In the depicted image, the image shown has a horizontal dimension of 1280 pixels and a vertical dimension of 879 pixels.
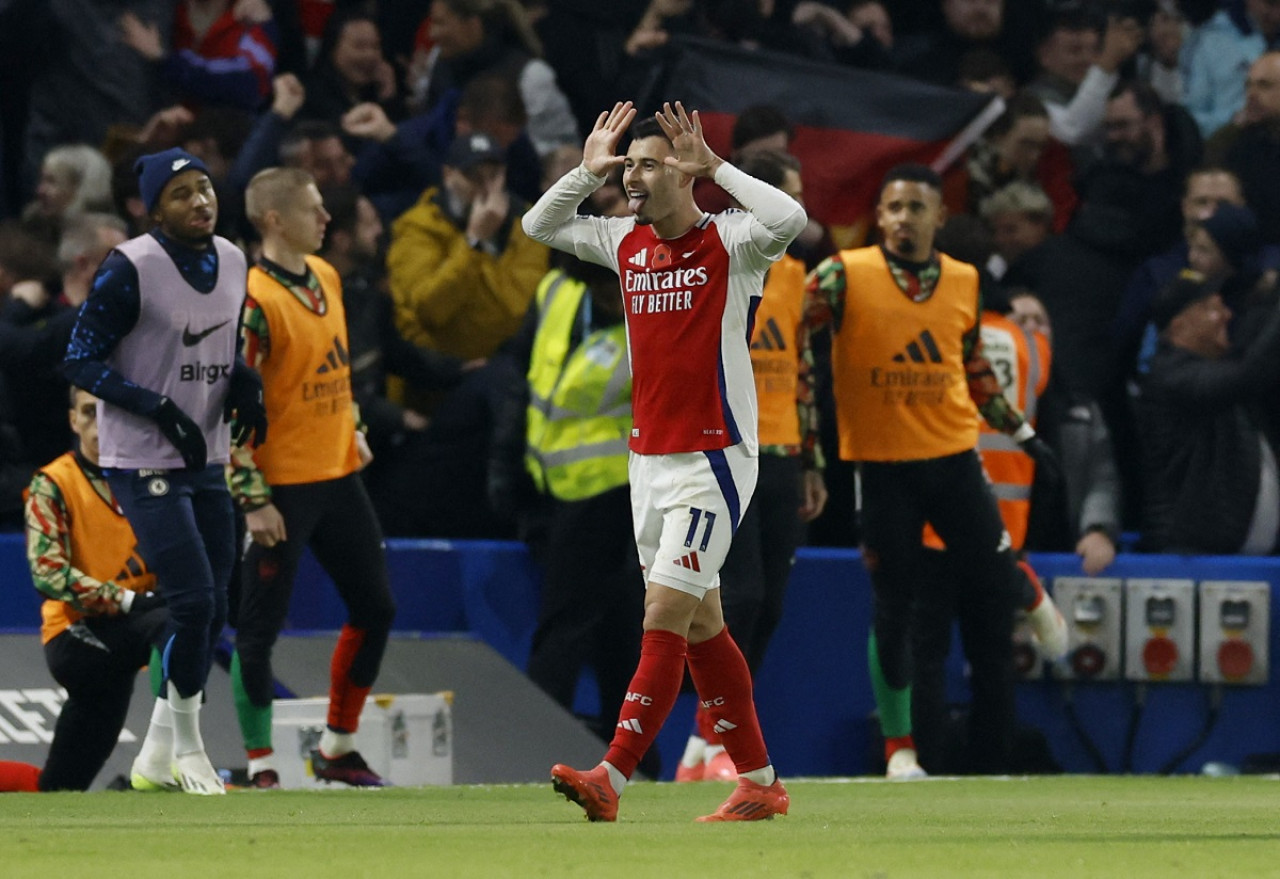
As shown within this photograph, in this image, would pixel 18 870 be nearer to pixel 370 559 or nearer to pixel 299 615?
pixel 370 559

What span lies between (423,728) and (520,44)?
4907 millimetres

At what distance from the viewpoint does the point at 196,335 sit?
8.83m

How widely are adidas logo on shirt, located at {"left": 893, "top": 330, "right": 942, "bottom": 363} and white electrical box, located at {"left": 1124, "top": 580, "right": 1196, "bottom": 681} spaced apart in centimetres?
174

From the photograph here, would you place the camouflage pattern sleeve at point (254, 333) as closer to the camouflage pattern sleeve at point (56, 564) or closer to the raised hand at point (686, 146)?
the camouflage pattern sleeve at point (56, 564)

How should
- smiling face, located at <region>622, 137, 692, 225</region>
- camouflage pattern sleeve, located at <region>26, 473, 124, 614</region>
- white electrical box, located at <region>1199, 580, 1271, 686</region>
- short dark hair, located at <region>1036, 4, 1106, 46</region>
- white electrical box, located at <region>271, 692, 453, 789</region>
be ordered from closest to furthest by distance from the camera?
smiling face, located at <region>622, 137, 692, 225</region>, camouflage pattern sleeve, located at <region>26, 473, 124, 614</region>, white electrical box, located at <region>271, 692, 453, 789</region>, white electrical box, located at <region>1199, 580, 1271, 686</region>, short dark hair, located at <region>1036, 4, 1106, 46</region>

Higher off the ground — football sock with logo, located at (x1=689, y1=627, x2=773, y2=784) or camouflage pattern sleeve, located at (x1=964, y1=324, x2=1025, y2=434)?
camouflage pattern sleeve, located at (x1=964, y1=324, x2=1025, y2=434)

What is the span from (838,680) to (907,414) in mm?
1656

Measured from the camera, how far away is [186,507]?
8.70 m

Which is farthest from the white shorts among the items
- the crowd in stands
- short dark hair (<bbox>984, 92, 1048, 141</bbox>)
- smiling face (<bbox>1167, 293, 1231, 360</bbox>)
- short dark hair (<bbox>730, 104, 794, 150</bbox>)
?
short dark hair (<bbox>984, 92, 1048, 141</bbox>)

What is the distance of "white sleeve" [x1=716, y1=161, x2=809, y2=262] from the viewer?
295 inches

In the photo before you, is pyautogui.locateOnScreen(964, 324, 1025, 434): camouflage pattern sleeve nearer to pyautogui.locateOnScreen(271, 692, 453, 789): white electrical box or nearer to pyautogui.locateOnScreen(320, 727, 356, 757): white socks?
pyautogui.locateOnScreen(271, 692, 453, 789): white electrical box

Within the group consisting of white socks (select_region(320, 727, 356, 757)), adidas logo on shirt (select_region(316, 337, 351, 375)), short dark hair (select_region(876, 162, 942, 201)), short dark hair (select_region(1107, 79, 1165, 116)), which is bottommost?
white socks (select_region(320, 727, 356, 757))

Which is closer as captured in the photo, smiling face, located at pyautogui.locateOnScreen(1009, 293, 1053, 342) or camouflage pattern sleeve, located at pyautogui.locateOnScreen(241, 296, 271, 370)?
camouflage pattern sleeve, located at pyautogui.locateOnScreen(241, 296, 271, 370)

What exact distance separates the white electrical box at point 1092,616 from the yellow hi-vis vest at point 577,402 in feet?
7.43
